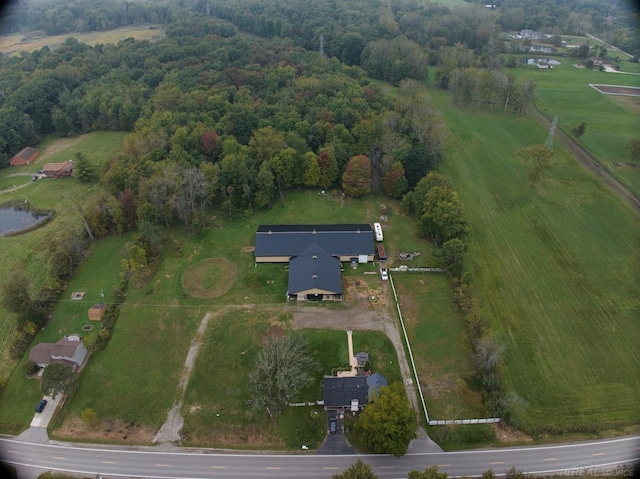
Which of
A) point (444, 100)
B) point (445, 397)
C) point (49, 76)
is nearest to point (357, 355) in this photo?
point (445, 397)

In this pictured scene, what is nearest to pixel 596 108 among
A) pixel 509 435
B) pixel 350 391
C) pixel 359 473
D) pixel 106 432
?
pixel 509 435

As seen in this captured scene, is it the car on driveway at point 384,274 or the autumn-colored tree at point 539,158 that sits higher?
the autumn-colored tree at point 539,158

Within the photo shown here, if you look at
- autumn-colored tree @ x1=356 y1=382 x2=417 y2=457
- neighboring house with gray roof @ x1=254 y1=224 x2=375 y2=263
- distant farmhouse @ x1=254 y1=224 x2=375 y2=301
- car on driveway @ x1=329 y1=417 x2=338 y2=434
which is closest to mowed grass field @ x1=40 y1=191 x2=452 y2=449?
car on driveway @ x1=329 y1=417 x2=338 y2=434

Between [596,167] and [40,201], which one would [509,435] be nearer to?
[596,167]

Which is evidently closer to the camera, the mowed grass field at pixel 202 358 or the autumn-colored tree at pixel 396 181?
the mowed grass field at pixel 202 358

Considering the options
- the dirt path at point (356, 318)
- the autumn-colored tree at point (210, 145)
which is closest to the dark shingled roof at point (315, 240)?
the dirt path at point (356, 318)

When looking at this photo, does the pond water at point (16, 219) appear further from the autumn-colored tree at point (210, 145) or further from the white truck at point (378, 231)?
the white truck at point (378, 231)
